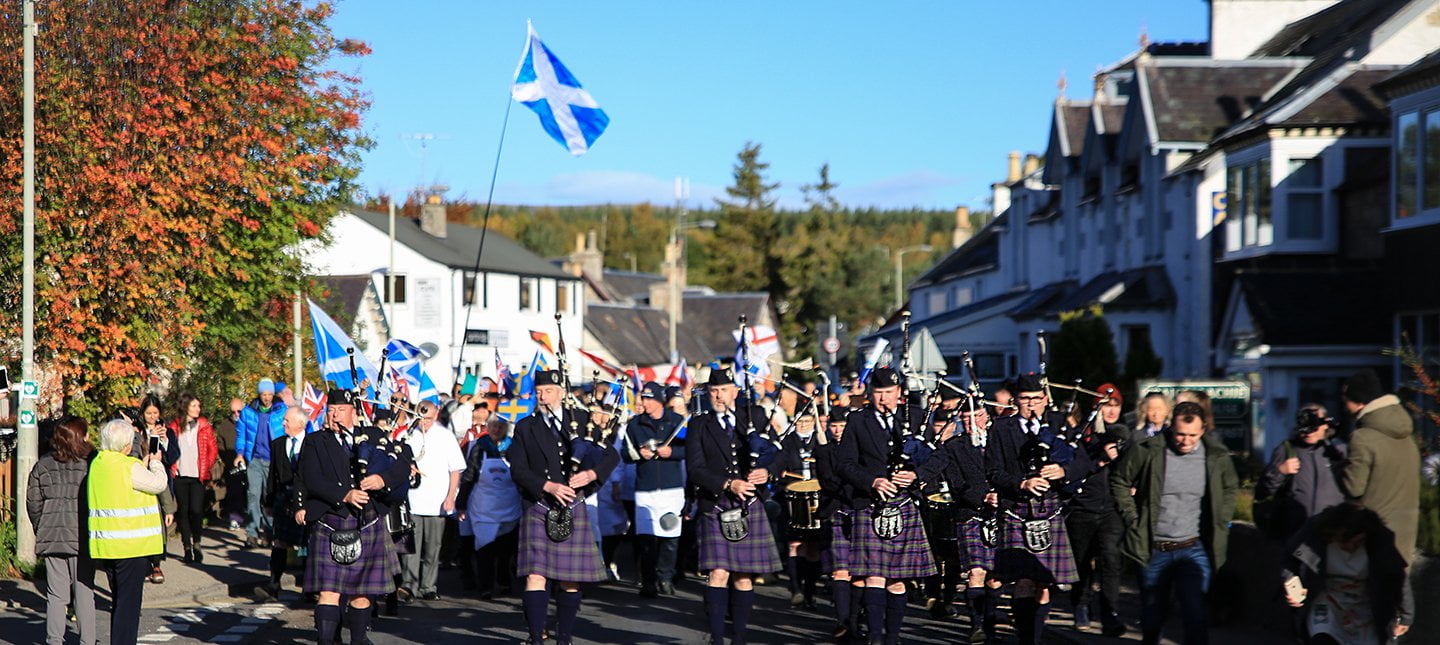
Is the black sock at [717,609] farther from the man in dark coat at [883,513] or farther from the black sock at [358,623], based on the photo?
the black sock at [358,623]

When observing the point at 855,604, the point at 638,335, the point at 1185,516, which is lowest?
the point at 855,604

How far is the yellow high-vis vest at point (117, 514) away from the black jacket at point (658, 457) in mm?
6065

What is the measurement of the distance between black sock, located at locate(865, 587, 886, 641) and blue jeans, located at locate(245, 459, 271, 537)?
28.8 ft

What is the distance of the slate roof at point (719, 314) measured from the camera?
82562 millimetres

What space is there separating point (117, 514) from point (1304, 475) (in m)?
7.06

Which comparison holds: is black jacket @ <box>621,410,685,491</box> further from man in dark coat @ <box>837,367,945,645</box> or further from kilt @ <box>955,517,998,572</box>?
man in dark coat @ <box>837,367,945,645</box>

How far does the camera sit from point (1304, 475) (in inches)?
373

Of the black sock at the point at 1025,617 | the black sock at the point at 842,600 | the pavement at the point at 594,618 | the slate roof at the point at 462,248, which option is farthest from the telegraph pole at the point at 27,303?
the slate roof at the point at 462,248

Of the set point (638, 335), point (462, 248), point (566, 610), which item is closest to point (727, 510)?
point (566, 610)

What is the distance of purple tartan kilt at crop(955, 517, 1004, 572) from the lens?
1116cm

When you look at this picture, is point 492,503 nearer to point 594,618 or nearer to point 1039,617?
point 594,618

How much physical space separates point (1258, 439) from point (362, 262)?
1444 inches

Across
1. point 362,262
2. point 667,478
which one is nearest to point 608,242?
point 362,262

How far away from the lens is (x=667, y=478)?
15656mm
